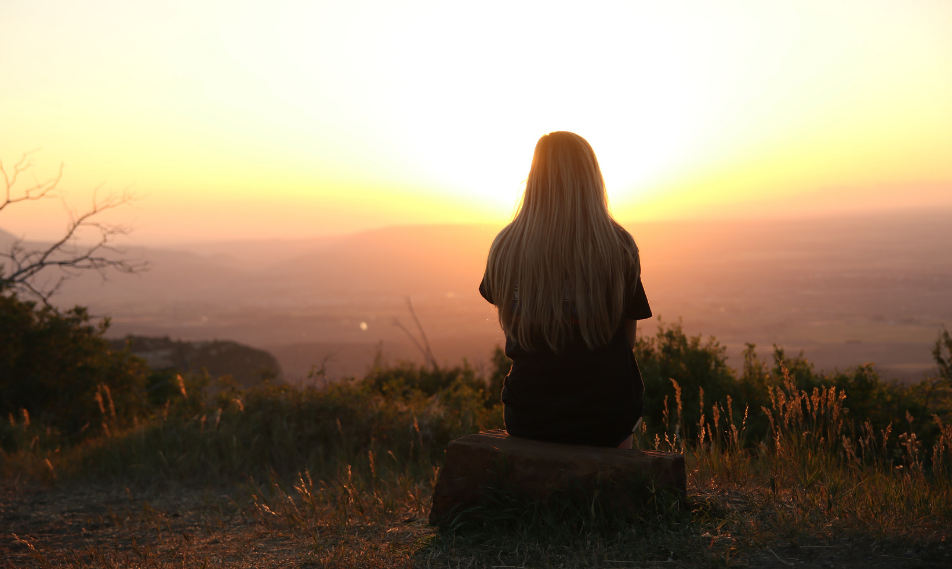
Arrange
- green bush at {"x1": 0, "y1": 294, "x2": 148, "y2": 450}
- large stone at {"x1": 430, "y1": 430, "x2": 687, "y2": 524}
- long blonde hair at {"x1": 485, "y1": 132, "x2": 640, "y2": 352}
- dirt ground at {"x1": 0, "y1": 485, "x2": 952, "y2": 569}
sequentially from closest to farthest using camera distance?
dirt ground at {"x1": 0, "y1": 485, "x2": 952, "y2": 569}
large stone at {"x1": 430, "y1": 430, "x2": 687, "y2": 524}
long blonde hair at {"x1": 485, "y1": 132, "x2": 640, "y2": 352}
green bush at {"x1": 0, "y1": 294, "x2": 148, "y2": 450}

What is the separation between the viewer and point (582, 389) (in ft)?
9.79

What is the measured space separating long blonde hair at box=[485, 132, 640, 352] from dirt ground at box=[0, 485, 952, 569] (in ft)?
3.59

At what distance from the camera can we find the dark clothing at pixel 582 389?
296 centimetres

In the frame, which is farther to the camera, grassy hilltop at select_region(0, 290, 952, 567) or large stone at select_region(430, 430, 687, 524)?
large stone at select_region(430, 430, 687, 524)

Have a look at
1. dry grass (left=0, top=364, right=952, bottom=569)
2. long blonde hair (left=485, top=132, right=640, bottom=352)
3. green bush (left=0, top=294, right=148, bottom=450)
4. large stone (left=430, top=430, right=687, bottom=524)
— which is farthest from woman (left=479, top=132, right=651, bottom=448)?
green bush (left=0, top=294, right=148, bottom=450)

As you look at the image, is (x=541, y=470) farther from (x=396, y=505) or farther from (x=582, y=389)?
(x=396, y=505)

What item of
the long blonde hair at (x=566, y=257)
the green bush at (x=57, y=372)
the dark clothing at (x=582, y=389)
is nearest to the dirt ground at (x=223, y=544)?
the dark clothing at (x=582, y=389)

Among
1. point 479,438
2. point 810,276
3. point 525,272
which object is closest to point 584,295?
point 525,272

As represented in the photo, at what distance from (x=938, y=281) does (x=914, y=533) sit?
51.0 m

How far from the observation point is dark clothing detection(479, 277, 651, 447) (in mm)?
2957

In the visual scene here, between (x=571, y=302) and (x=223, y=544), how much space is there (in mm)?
2670

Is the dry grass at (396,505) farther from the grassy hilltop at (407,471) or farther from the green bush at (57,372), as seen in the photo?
the green bush at (57,372)

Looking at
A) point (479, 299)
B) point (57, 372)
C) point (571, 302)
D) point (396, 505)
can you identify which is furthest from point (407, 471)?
point (479, 299)

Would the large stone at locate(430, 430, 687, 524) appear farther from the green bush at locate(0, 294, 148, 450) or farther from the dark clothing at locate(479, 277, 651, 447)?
the green bush at locate(0, 294, 148, 450)
